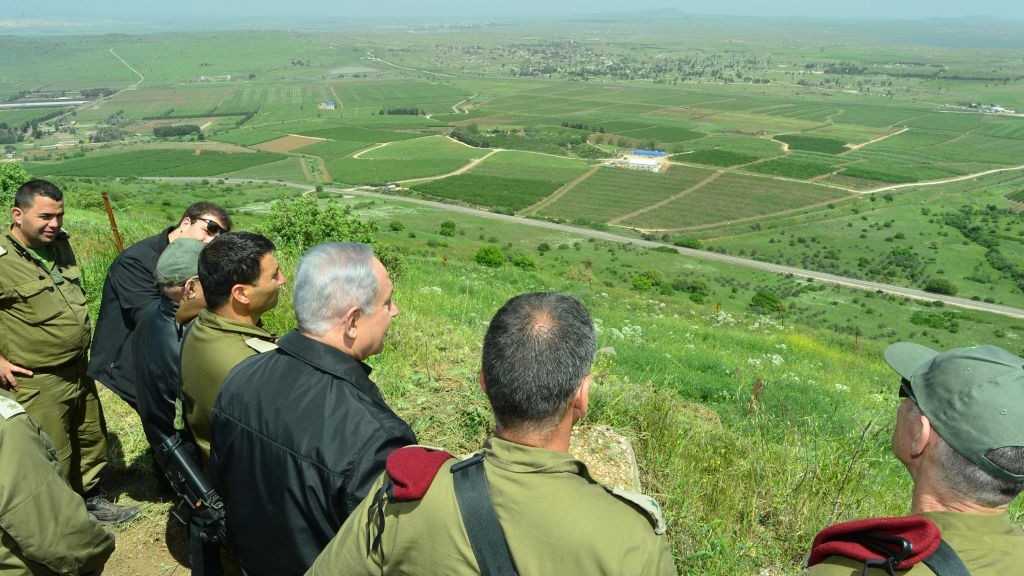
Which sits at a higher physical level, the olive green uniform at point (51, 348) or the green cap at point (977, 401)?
the green cap at point (977, 401)

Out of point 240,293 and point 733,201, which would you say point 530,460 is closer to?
point 240,293

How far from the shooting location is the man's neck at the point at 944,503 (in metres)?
2.11

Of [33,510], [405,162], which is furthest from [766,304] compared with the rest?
[405,162]

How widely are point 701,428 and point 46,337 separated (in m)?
5.17

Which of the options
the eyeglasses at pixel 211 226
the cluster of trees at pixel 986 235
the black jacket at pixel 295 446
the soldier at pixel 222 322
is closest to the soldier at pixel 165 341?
the soldier at pixel 222 322

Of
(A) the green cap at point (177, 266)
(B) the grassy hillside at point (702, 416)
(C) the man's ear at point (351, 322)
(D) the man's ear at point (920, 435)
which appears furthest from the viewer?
(B) the grassy hillside at point (702, 416)

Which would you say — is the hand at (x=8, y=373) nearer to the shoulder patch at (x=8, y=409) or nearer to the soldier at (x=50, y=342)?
the soldier at (x=50, y=342)

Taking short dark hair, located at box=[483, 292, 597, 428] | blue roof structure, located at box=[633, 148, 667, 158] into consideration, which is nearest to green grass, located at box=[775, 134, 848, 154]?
blue roof structure, located at box=[633, 148, 667, 158]

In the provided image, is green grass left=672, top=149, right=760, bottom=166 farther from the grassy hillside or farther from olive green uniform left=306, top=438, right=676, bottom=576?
olive green uniform left=306, top=438, right=676, bottom=576

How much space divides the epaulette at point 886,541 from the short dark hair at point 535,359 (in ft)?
3.11

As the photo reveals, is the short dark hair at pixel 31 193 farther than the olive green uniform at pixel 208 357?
Yes

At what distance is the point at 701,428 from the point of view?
5875mm

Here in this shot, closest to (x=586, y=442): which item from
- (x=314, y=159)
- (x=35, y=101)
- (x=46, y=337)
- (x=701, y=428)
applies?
(x=701, y=428)

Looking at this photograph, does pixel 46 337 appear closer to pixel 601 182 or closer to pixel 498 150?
pixel 601 182
